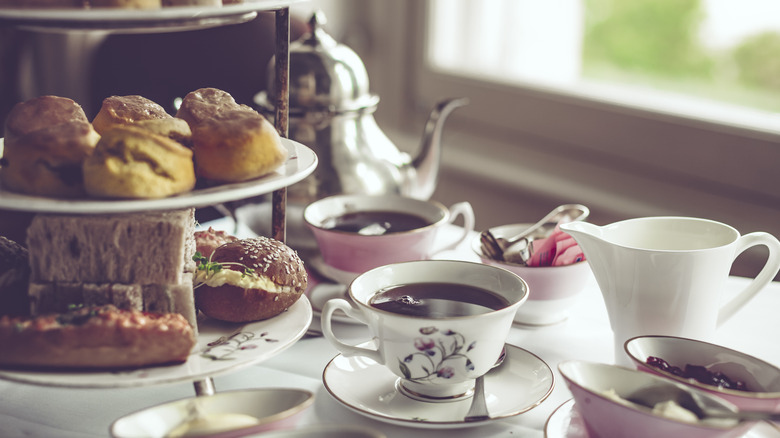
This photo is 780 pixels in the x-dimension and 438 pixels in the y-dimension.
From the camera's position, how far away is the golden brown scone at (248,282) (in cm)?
66

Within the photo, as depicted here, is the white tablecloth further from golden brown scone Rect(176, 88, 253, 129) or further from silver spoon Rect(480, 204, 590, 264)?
golden brown scone Rect(176, 88, 253, 129)

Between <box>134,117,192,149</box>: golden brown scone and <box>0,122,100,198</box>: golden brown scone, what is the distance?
Answer: 1.9 inches

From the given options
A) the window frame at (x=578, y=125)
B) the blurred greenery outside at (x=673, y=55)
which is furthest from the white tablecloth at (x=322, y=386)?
the blurred greenery outside at (x=673, y=55)

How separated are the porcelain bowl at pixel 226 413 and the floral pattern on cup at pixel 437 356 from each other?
0.35 ft

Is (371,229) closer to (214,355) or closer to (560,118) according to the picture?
(214,355)

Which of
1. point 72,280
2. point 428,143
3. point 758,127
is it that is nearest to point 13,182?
point 72,280

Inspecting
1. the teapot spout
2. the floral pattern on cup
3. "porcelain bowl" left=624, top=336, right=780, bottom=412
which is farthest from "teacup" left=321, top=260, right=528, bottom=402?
the teapot spout

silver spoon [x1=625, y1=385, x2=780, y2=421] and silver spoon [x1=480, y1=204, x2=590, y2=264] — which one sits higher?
silver spoon [x1=625, y1=385, x2=780, y2=421]

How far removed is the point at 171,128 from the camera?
1.99 feet

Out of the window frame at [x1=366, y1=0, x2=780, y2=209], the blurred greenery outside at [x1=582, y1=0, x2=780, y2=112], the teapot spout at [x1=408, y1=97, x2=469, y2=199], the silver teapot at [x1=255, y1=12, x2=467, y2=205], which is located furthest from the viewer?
the blurred greenery outside at [x1=582, y1=0, x2=780, y2=112]

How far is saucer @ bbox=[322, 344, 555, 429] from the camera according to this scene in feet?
1.94

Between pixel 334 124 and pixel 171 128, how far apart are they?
1.31ft

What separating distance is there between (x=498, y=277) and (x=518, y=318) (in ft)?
0.51

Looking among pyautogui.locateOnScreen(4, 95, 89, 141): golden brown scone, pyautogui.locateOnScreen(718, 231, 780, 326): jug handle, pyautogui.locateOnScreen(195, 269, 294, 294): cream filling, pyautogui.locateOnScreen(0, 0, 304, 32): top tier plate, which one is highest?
pyautogui.locateOnScreen(0, 0, 304, 32): top tier plate
